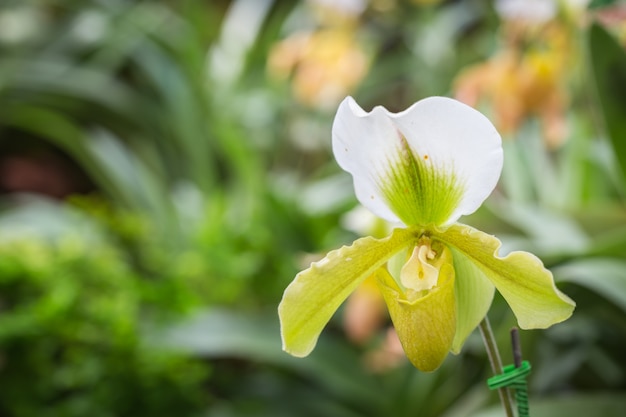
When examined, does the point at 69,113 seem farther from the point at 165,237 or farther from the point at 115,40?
the point at 165,237

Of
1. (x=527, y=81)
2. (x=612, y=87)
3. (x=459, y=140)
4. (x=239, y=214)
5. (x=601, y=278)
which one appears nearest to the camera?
(x=459, y=140)

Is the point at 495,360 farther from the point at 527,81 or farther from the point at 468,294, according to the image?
the point at 527,81

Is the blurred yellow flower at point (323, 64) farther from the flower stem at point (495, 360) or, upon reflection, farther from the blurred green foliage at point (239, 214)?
the flower stem at point (495, 360)

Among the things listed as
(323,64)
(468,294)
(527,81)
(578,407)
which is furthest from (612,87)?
(323,64)

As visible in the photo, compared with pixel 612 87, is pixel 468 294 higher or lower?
lower

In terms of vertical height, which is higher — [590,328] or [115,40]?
[115,40]

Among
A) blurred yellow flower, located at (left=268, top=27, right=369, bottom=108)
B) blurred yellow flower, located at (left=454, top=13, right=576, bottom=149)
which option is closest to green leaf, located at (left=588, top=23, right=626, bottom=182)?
blurred yellow flower, located at (left=454, top=13, right=576, bottom=149)

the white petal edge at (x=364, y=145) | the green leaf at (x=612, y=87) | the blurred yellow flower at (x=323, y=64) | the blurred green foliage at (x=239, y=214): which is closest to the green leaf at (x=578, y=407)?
the blurred green foliage at (x=239, y=214)

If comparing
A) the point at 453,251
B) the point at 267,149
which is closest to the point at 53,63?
the point at 267,149
